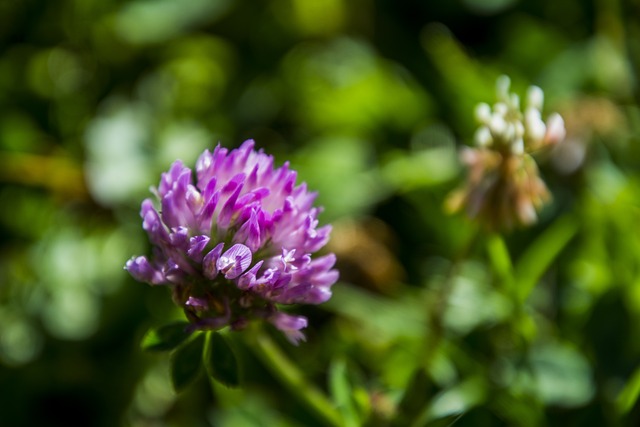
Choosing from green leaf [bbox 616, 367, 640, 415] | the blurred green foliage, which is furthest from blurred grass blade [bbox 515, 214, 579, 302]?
green leaf [bbox 616, 367, 640, 415]

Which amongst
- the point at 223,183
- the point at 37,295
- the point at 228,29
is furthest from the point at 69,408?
the point at 228,29

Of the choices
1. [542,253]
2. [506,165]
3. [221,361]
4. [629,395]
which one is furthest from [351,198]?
[221,361]

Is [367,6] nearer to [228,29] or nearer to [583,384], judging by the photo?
[228,29]

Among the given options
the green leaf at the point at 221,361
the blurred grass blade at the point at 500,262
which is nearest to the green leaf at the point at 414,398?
the blurred grass blade at the point at 500,262

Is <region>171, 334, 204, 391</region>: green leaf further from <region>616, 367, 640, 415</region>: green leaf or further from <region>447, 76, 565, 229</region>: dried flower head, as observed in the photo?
<region>616, 367, 640, 415</region>: green leaf

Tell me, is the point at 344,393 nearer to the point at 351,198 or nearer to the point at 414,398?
the point at 414,398

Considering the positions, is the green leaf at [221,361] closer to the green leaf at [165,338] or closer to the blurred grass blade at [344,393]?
the green leaf at [165,338]

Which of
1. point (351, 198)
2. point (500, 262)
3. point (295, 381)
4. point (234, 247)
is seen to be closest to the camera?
point (234, 247)
